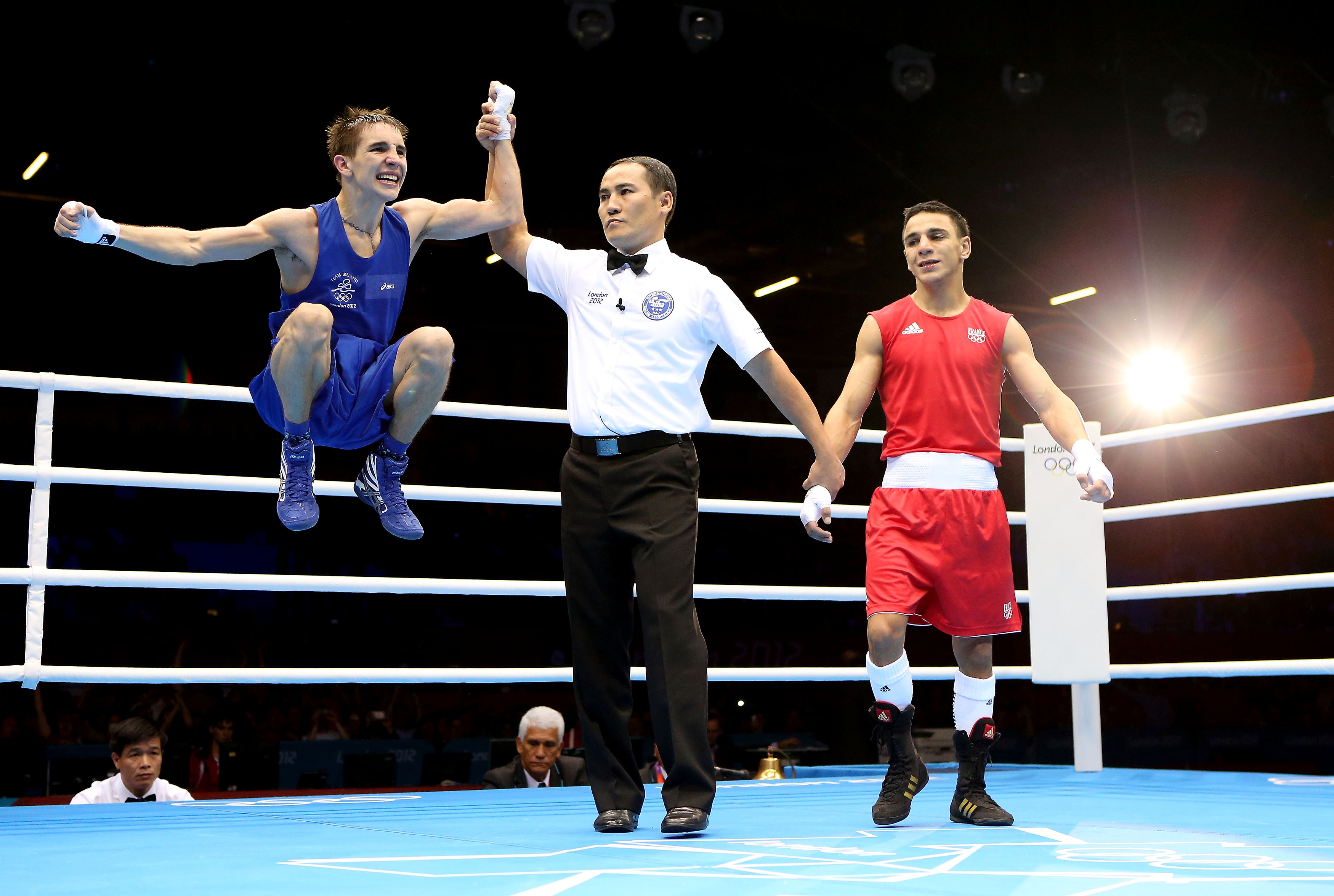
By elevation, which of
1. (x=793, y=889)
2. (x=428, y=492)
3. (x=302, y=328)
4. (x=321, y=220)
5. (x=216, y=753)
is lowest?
(x=216, y=753)

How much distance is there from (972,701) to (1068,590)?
1.18m

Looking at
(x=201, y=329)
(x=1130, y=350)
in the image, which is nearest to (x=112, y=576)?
(x=201, y=329)

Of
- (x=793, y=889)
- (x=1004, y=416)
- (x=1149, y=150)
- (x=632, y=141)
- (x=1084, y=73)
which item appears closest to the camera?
(x=793, y=889)

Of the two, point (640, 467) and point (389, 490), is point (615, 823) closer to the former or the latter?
point (640, 467)

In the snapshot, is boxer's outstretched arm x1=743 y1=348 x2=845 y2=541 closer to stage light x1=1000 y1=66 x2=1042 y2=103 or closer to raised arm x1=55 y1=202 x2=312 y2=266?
raised arm x1=55 y1=202 x2=312 y2=266

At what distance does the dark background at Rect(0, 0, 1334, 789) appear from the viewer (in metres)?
6.77

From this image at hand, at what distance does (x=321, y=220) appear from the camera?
2422 mm

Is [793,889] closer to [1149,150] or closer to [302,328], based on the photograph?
[302,328]

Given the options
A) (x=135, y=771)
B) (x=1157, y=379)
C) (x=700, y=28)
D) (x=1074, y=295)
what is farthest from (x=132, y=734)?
(x=1157, y=379)

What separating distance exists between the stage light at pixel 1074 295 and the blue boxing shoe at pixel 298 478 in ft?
31.2

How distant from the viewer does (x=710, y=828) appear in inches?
94.3

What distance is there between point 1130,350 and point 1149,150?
5.48 m

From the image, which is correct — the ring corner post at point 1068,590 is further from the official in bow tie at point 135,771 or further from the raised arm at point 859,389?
the official in bow tie at point 135,771

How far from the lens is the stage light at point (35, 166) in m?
8.26
